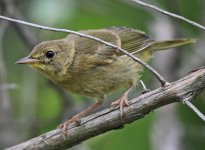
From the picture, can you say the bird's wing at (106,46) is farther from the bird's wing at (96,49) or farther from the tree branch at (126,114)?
the tree branch at (126,114)

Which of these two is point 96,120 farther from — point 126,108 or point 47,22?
point 47,22

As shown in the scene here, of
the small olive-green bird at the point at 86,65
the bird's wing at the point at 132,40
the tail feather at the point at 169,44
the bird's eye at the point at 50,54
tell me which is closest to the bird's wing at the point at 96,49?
the small olive-green bird at the point at 86,65

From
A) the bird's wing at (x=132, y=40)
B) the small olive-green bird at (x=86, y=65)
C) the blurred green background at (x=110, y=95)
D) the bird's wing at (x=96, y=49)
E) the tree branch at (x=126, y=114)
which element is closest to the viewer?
the tree branch at (x=126, y=114)

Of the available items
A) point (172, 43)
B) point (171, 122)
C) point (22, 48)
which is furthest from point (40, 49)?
point (22, 48)

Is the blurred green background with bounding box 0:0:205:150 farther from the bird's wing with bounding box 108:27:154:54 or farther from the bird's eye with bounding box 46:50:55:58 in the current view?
the bird's eye with bounding box 46:50:55:58

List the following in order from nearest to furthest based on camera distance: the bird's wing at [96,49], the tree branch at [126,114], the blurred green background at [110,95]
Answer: the tree branch at [126,114] < the bird's wing at [96,49] < the blurred green background at [110,95]

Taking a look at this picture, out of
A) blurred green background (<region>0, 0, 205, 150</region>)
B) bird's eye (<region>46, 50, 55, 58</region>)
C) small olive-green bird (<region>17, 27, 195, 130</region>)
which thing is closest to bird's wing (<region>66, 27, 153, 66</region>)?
small olive-green bird (<region>17, 27, 195, 130</region>)
